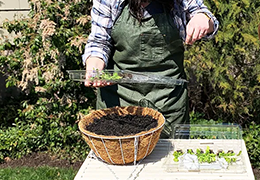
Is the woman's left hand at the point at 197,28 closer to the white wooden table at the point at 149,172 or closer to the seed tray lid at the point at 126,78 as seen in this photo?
the seed tray lid at the point at 126,78

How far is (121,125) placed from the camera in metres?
1.51

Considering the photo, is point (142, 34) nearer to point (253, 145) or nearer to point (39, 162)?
point (253, 145)

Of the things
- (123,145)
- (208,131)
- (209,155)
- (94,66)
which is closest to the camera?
(123,145)

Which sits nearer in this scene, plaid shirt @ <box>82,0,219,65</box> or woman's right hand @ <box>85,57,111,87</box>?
woman's right hand @ <box>85,57,111,87</box>

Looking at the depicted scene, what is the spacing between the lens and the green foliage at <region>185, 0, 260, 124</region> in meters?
3.15

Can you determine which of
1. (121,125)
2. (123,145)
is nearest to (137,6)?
(121,125)

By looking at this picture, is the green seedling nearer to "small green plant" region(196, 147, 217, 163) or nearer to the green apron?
"small green plant" region(196, 147, 217, 163)

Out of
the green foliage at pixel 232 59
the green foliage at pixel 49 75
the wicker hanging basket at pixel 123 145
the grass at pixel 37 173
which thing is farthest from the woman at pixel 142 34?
the grass at pixel 37 173

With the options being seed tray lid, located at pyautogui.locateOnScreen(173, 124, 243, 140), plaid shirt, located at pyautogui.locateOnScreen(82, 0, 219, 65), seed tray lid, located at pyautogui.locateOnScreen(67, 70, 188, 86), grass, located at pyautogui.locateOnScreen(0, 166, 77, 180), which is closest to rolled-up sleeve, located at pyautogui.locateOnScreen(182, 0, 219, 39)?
plaid shirt, located at pyautogui.locateOnScreen(82, 0, 219, 65)

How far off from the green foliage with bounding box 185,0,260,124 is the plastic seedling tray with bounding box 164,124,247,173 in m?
1.43

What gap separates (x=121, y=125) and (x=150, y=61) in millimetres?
424

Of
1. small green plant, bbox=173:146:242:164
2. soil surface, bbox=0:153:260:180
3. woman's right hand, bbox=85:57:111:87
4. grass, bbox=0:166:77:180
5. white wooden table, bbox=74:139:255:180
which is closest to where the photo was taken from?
white wooden table, bbox=74:139:255:180

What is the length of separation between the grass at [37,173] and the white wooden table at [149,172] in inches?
66.8

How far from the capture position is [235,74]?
3.32 meters
